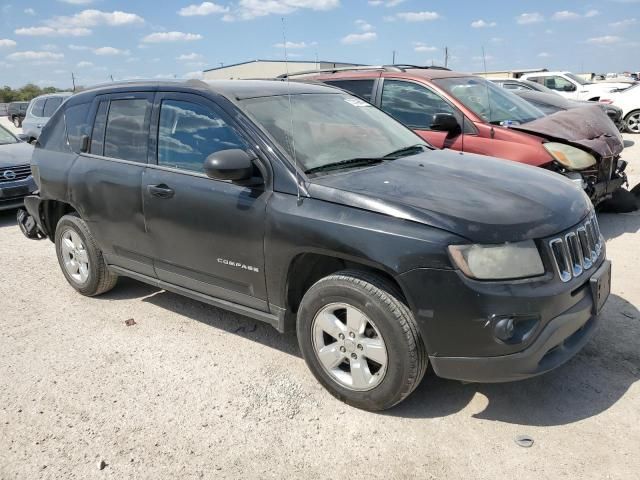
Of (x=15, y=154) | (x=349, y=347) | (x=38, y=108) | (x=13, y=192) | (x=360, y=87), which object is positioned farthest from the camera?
(x=38, y=108)

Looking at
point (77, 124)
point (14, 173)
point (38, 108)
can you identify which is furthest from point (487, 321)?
point (38, 108)

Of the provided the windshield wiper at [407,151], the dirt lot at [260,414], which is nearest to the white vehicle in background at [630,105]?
the dirt lot at [260,414]

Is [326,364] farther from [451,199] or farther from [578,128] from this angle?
[578,128]

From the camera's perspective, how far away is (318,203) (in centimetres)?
303

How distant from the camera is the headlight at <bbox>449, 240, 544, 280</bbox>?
2.62 metres

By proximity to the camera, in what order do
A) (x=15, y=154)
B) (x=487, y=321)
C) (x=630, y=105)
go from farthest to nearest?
1. (x=630, y=105)
2. (x=15, y=154)
3. (x=487, y=321)

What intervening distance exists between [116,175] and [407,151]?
7.13ft

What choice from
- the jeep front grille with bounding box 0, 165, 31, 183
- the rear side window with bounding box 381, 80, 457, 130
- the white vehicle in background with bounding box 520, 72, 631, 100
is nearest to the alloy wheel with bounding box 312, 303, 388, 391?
the rear side window with bounding box 381, 80, 457, 130

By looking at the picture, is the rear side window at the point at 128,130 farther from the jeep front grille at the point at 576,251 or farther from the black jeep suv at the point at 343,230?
the jeep front grille at the point at 576,251

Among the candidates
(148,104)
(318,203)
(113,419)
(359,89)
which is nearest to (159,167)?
(148,104)

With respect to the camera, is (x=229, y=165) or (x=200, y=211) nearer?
(x=229, y=165)

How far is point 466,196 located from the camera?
293 cm

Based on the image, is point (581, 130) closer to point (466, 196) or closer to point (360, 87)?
point (360, 87)

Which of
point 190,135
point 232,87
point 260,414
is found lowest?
point 260,414
